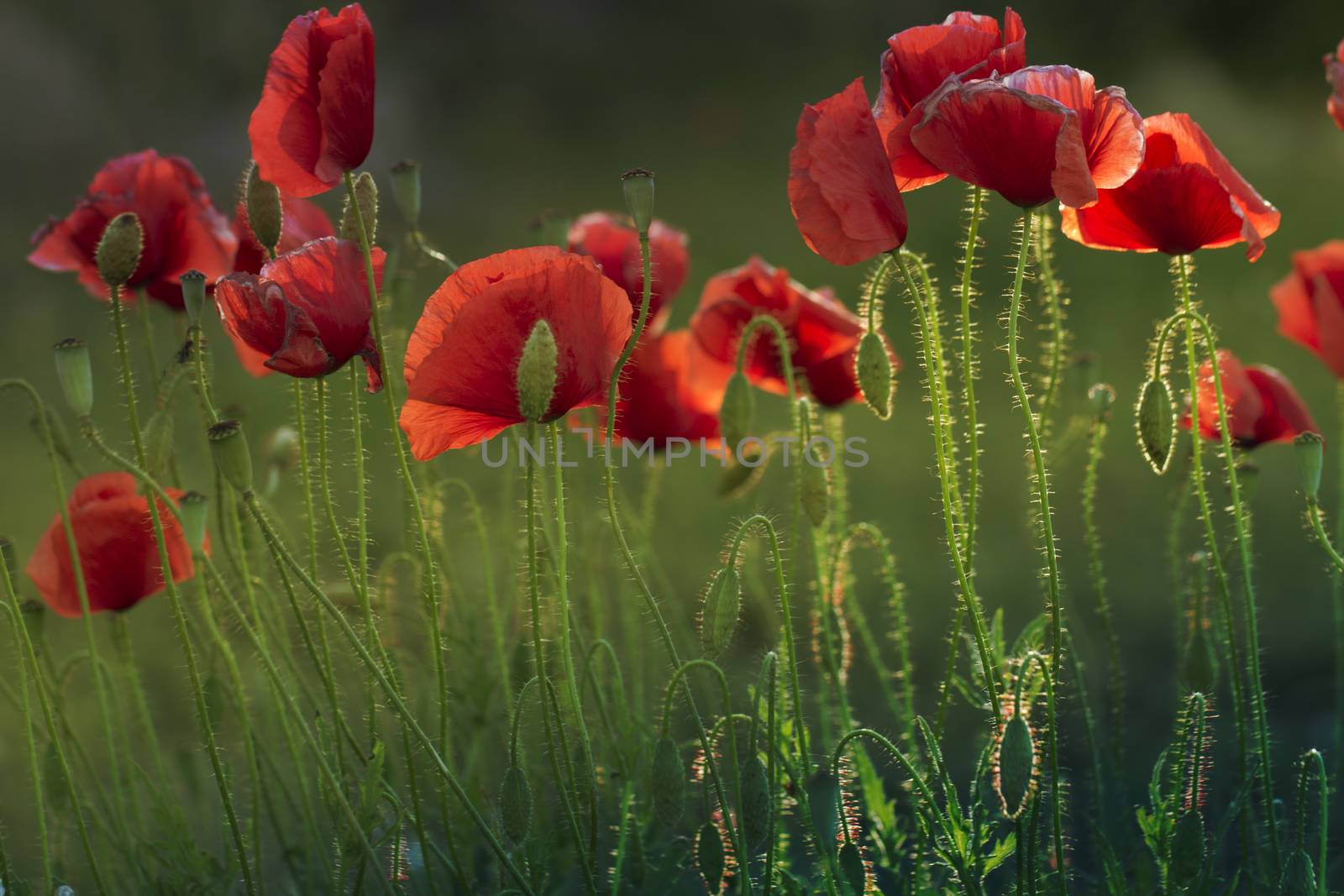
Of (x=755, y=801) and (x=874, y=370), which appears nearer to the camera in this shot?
(x=755, y=801)

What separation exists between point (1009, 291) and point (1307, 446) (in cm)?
23

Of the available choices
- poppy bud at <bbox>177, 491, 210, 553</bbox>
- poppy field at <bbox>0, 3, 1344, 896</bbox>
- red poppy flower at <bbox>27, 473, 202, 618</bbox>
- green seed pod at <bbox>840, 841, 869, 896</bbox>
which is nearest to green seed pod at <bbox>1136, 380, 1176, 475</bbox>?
poppy field at <bbox>0, 3, 1344, 896</bbox>

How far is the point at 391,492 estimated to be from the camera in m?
2.59

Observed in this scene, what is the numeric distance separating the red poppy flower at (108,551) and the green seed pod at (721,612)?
1.60ft

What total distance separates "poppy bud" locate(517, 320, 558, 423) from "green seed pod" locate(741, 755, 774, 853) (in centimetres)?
29

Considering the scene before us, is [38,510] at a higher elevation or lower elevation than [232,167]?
lower

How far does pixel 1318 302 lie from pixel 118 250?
1.07 meters

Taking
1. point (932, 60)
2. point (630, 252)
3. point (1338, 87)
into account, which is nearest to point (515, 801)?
point (932, 60)

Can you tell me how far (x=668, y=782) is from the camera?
933 millimetres

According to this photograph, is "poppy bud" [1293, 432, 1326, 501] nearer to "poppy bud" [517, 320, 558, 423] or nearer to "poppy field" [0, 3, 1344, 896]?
"poppy field" [0, 3, 1344, 896]

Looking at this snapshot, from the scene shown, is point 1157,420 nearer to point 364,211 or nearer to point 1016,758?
point 1016,758

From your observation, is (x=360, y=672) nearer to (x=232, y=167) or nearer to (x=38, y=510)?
(x=38, y=510)

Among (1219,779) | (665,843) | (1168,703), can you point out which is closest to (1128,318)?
(1168,703)

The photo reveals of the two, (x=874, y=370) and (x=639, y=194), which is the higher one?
(x=639, y=194)
